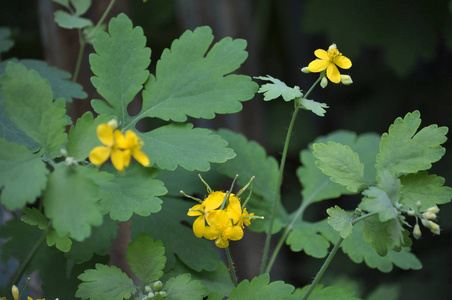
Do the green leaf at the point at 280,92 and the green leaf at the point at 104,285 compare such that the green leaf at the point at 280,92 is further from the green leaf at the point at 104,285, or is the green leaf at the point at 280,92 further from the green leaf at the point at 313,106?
the green leaf at the point at 104,285

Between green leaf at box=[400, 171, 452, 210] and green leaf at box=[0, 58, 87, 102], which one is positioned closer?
green leaf at box=[400, 171, 452, 210]

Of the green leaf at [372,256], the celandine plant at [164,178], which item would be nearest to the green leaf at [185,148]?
the celandine plant at [164,178]

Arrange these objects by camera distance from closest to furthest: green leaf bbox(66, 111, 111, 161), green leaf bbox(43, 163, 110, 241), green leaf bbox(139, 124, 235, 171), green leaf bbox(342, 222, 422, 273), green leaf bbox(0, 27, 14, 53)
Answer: green leaf bbox(43, 163, 110, 241) < green leaf bbox(66, 111, 111, 161) < green leaf bbox(139, 124, 235, 171) < green leaf bbox(342, 222, 422, 273) < green leaf bbox(0, 27, 14, 53)

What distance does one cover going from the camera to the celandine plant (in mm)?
684

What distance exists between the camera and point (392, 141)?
0.82 m

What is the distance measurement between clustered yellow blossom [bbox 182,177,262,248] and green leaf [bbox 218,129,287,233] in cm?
29

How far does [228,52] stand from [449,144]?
1.69m

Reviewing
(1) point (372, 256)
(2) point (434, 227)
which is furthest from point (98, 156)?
(1) point (372, 256)

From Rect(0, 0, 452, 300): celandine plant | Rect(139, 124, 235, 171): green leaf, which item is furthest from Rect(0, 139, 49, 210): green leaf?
Rect(139, 124, 235, 171): green leaf

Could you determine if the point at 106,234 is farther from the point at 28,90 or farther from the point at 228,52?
the point at 228,52

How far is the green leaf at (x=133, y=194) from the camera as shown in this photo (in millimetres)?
773

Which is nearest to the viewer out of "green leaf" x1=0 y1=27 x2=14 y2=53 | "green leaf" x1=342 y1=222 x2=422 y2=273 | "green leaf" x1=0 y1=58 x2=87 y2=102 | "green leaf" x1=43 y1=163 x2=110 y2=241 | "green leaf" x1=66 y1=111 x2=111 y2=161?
"green leaf" x1=43 y1=163 x2=110 y2=241

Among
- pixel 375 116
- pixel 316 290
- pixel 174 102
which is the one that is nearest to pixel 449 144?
pixel 375 116

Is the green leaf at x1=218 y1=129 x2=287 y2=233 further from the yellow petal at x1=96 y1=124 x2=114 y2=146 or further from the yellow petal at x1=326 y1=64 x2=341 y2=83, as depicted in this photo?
the yellow petal at x1=96 y1=124 x2=114 y2=146
